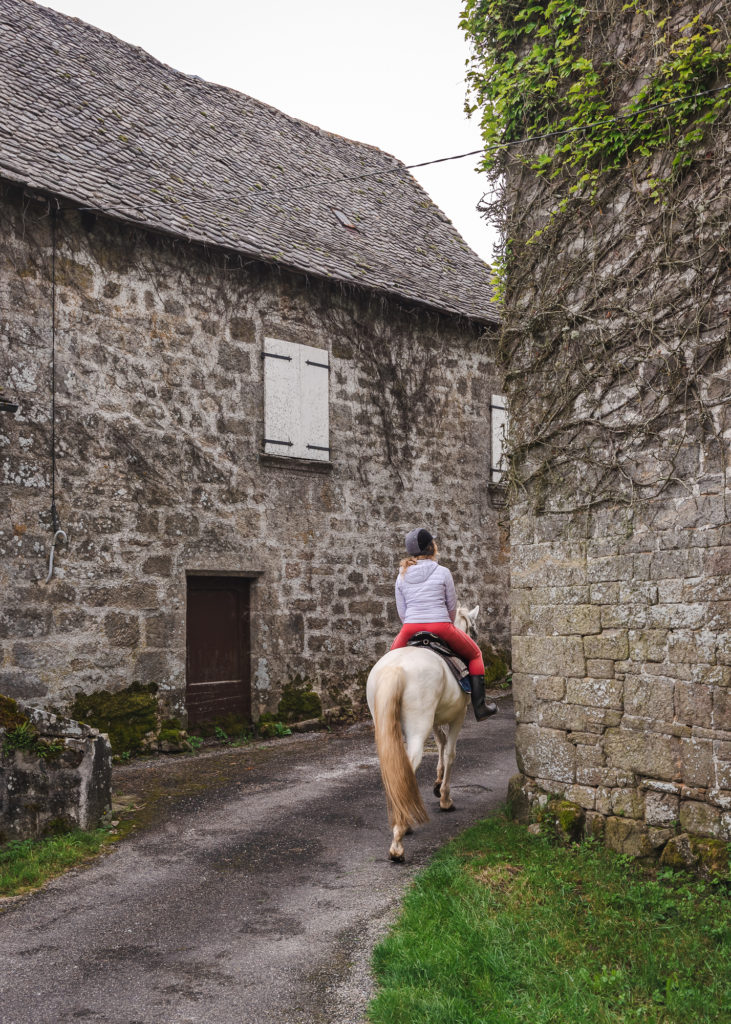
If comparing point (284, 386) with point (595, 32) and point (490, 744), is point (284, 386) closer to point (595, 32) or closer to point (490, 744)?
point (490, 744)

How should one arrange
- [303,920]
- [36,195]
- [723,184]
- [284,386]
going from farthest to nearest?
[284,386] → [36,195] → [723,184] → [303,920]

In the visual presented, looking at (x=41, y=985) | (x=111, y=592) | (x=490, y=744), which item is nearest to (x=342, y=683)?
(x=490, y=744)

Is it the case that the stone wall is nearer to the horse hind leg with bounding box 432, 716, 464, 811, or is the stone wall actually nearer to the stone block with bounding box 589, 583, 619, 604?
the horse hind leg with bounding box 432, 716, 464, 811

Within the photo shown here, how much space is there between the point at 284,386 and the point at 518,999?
26.7 feet

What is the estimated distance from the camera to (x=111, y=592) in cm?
903

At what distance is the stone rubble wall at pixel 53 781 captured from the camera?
572cm

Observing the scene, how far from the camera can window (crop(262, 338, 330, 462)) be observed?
1064 centimetres

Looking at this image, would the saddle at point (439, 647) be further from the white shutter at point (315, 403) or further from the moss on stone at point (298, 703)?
the white shutter at point (315, 403)

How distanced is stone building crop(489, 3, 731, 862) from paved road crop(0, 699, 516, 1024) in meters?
1.32

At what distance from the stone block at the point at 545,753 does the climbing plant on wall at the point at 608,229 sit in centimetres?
152

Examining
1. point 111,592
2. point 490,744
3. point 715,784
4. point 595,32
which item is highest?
point 595,32

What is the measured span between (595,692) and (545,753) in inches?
23.8

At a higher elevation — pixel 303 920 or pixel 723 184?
pixel 723 184

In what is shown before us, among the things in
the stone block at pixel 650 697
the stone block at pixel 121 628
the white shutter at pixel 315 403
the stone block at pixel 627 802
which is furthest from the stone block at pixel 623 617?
the white shutter at pixel 315 403
